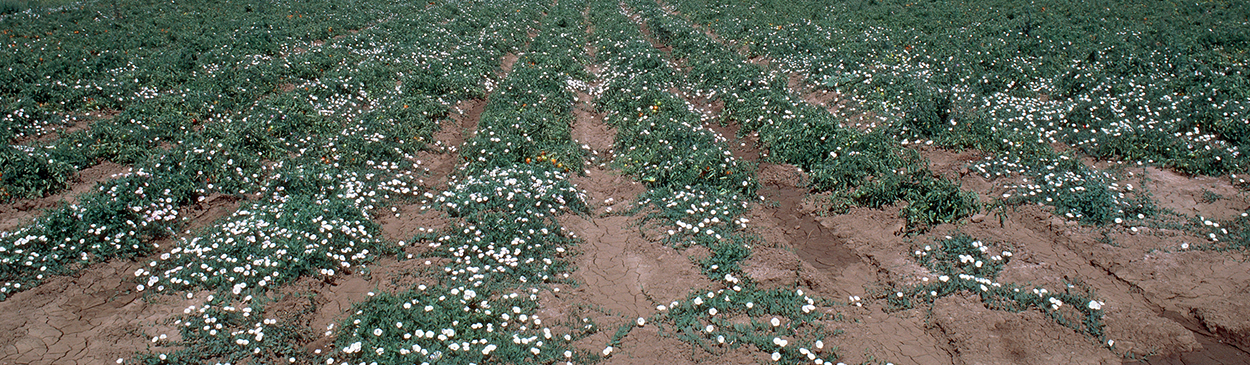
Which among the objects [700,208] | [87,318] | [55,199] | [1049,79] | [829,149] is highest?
[87,318]

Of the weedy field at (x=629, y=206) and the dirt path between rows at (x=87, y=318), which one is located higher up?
the dirt path between rows at (x=87, y=318)

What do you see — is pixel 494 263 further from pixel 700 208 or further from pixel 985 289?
pixel 985 289

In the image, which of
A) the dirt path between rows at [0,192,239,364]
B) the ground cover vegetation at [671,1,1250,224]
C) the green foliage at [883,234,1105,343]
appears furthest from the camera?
the ground cover vegetation at [671,1,1250,224]

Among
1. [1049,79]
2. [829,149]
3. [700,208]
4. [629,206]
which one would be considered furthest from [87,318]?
[1049,79]

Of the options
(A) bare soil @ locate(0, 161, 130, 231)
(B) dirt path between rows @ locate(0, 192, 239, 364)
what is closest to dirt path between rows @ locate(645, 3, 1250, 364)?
(B) dirt path between rows @ locate(0, 192, 239, 364)

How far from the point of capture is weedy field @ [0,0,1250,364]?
5.50 meters

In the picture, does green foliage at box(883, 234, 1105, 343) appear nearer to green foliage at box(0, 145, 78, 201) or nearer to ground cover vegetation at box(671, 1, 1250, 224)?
ground cover vegetation at box(671, 1, 1250, 224)

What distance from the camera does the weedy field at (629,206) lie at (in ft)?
18.1

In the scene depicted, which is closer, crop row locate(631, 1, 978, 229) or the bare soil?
the bare soil

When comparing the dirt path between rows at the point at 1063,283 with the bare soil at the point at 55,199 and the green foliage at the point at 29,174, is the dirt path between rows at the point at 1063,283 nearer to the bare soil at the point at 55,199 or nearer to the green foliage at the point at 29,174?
the bare soil at the point at 55,199

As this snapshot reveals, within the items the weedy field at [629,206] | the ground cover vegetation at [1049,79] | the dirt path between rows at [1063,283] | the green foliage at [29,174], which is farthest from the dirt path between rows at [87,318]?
the ground cover vegetation at [1049,79]

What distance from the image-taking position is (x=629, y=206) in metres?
8.18

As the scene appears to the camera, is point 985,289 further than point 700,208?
No

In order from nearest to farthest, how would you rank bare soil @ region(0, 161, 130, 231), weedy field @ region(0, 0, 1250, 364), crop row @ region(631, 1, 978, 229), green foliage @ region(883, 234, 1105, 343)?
weedy field @ region(0, 0, 1250, 364)
green foliage @ region(883, 234, 1105, 343)
bare soil @ region(0, 161, 130, 231)
crop row @ region(631, 1, 978, 229)
